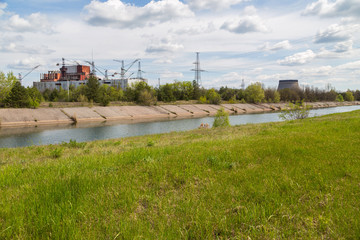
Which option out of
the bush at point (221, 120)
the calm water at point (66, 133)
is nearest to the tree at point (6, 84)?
the calm water at point (66, 133)

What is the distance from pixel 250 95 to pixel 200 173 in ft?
440

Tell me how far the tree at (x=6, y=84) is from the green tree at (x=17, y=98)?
64cm

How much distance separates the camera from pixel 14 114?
53.4 meters

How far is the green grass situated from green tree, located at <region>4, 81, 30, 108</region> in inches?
2452

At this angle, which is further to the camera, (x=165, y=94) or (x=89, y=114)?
(x=165, y=94)

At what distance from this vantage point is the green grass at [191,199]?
138 inches

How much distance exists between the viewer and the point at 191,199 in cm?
457

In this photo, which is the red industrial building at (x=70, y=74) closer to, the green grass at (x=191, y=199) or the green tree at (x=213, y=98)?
the green tree at (x=213, y=98)

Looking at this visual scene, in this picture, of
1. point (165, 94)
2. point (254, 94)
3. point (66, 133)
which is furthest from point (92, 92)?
point (254, 94)

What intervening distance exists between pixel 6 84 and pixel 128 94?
144ft

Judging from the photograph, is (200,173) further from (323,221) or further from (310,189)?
(323,221)

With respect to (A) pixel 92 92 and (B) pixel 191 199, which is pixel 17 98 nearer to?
(A) pixel 92 92

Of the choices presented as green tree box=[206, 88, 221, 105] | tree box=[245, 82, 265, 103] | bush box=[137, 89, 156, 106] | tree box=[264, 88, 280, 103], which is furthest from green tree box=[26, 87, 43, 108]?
tree box=[264, 88, 280, 103]

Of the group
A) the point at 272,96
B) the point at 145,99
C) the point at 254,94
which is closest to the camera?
the point at 145,99
